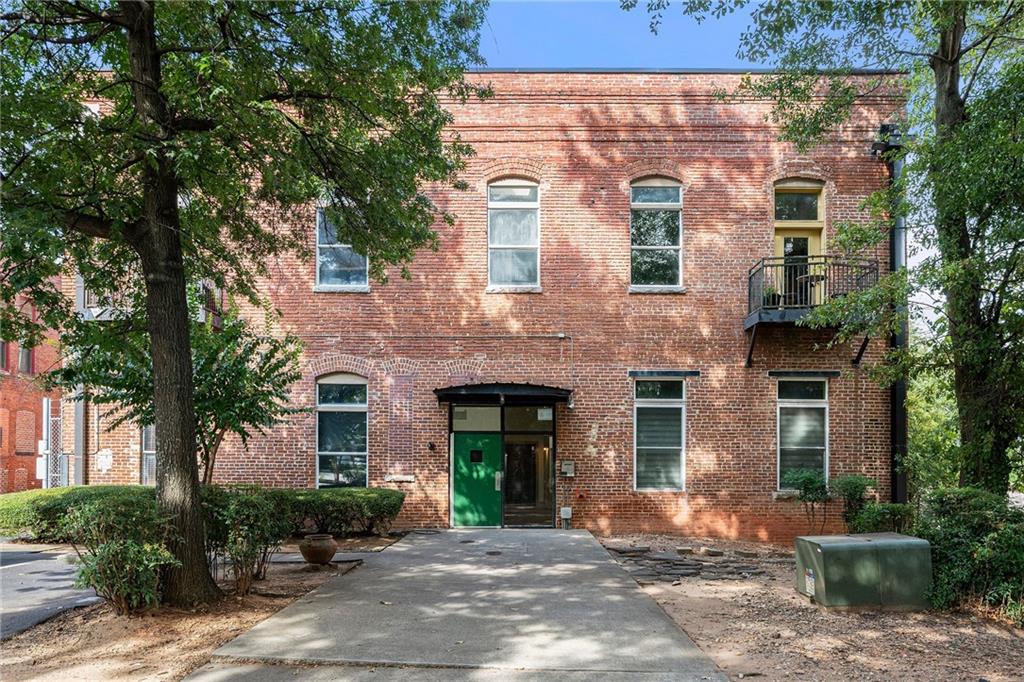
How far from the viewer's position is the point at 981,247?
31.1 feet

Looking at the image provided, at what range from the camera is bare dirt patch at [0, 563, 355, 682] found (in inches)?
228

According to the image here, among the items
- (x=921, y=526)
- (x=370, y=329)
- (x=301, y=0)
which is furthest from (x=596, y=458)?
(x=301, y=0)

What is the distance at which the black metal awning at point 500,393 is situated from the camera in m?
14.1

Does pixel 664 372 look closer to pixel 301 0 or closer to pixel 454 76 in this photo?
pixel 454 76

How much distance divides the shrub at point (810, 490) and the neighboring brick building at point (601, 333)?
296 mm

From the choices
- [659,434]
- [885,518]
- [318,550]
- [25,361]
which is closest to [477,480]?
[659,434]

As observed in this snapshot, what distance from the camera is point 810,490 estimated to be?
13.8 meters

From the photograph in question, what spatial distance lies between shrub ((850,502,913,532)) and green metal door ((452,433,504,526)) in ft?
23.1

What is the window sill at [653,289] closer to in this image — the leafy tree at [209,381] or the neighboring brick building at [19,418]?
the leafy tree at [209,381]

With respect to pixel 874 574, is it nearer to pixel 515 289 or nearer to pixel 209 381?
pixel 515 289

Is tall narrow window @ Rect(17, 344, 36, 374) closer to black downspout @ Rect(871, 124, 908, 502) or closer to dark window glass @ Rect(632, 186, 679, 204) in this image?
dark window glass @ Rect(632, 186, 679, 204)

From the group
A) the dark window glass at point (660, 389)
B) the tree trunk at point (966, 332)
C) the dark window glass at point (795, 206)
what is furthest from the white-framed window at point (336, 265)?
the tree trunk at point (966, 332)

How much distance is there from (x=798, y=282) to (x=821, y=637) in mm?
9186

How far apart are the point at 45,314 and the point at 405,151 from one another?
4656mm
